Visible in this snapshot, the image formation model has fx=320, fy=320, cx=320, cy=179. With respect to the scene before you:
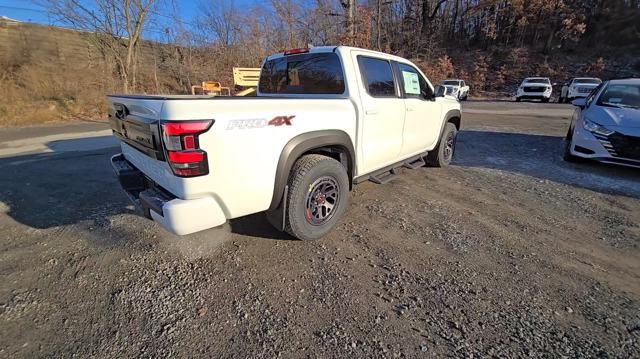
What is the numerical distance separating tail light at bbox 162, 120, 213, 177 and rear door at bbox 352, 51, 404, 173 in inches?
69.2

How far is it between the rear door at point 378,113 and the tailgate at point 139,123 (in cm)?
195

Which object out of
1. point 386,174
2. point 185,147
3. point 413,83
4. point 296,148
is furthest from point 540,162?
point 185,147

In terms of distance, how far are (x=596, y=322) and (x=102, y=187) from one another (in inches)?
221

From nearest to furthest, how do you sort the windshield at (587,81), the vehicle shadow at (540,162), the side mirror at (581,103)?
the vehicle shadow at (540,162), the side mirror at (581,103), the windshield at (587,81)

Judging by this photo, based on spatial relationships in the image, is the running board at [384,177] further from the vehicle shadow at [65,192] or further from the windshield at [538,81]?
the windshield at [538,81]

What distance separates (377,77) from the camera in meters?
3.70

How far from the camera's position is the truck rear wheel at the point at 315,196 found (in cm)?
285

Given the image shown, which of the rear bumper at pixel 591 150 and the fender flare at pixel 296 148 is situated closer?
the fender flare at pixel 296 148

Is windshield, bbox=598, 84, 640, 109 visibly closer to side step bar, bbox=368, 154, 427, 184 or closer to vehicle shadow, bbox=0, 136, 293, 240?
side step bar, bbox=368, 154, 427, 184

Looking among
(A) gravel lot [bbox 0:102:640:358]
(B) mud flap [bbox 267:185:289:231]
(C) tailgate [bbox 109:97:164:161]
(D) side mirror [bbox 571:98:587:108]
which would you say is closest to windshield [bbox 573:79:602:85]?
(D) side mirror [bbox 571:98:587:108]

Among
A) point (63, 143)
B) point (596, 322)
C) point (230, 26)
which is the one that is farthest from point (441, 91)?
point (230, 26)

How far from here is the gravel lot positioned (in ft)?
6.61

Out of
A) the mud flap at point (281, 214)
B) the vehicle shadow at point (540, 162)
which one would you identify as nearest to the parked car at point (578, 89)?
the vehicle shadow at point (540, 162)

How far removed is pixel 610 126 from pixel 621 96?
3.70ft
